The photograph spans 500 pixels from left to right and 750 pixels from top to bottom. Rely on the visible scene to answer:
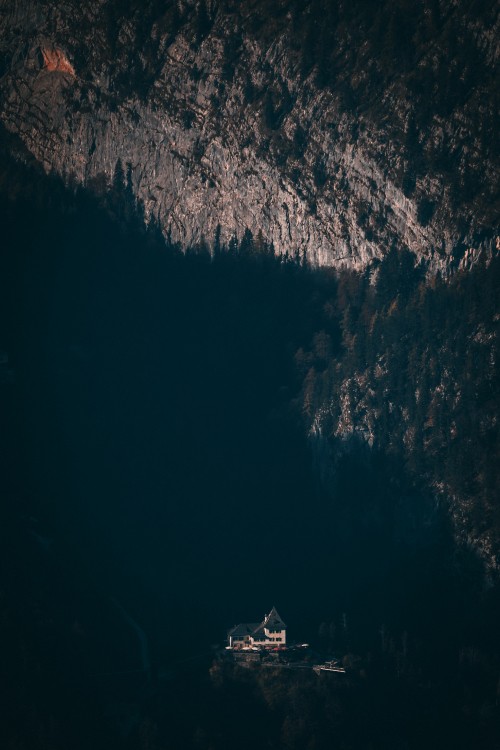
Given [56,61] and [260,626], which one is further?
[56,61]

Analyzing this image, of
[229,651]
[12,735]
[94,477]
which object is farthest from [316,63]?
[12,735]

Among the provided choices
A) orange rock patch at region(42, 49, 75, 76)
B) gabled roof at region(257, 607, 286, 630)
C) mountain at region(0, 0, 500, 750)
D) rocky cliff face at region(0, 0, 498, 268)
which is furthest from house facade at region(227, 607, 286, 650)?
orange rock patch at region(42, 49, 75, 76)

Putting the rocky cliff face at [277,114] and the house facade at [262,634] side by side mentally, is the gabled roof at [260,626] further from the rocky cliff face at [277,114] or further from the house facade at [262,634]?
the rocky cliff face at [277,114]

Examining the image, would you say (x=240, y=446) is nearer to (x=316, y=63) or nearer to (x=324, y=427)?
(x=324, y=427)

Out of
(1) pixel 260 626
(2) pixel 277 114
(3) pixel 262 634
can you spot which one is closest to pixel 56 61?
(2) pixel 277 114

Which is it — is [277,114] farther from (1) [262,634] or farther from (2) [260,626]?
(1) [262,634]

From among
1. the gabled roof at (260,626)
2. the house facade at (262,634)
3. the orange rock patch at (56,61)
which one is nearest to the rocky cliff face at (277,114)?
the orange rock patch at (56,61)

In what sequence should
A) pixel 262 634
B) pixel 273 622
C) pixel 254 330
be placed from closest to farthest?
pixel 262 634, pixel 273 622, pixel 254 330
